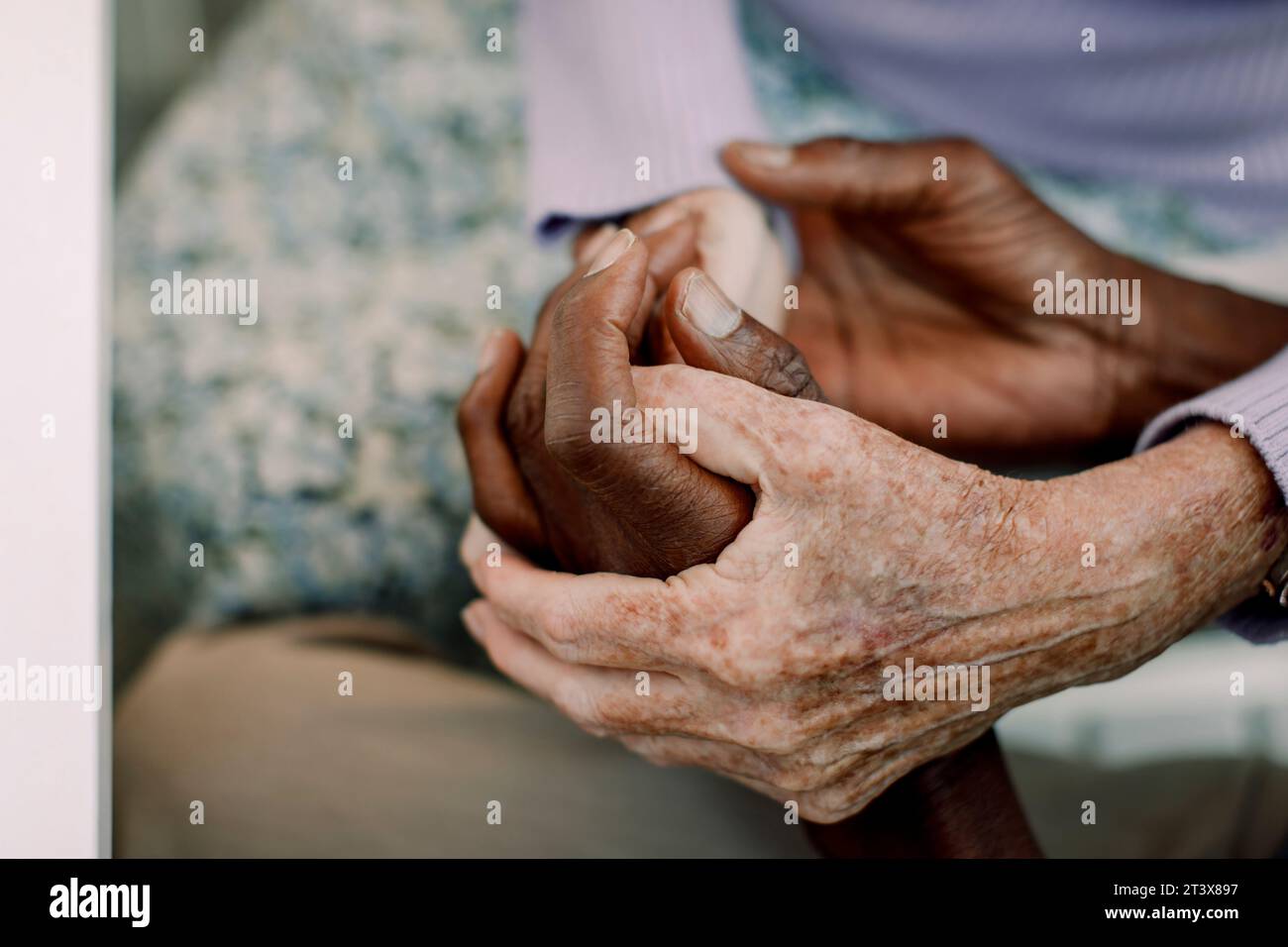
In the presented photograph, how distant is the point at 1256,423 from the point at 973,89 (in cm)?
37

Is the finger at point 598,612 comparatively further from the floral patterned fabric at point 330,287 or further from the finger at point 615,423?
the floral patterned fabric at point 330,287

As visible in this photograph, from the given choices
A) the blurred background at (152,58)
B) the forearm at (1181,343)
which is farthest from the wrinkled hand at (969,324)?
the blurred background at (152,58)

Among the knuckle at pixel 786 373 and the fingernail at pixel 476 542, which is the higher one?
the knuckle at pixel 786 373

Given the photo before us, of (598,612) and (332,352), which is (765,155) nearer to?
(598,612)

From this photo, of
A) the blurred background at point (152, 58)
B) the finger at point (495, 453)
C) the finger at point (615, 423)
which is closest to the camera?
the finger at point (615, 423)

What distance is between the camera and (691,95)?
23.9 inches

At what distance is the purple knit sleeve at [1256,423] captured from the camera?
0.46 metres

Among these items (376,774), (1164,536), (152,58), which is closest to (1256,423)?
(1164,536)

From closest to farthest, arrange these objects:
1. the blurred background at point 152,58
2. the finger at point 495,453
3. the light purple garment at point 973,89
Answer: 1. the finger at point 495,453
2. the light purple garment at point 973,89
3. the blurred background at point 152,58

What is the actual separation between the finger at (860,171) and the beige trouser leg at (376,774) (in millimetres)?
367

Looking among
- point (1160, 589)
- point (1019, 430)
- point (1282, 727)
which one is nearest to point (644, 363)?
point (1160, 589)

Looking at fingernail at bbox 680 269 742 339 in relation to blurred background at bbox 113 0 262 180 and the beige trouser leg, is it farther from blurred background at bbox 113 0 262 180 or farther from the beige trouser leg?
blurred background at bbox 113 0 262 180
